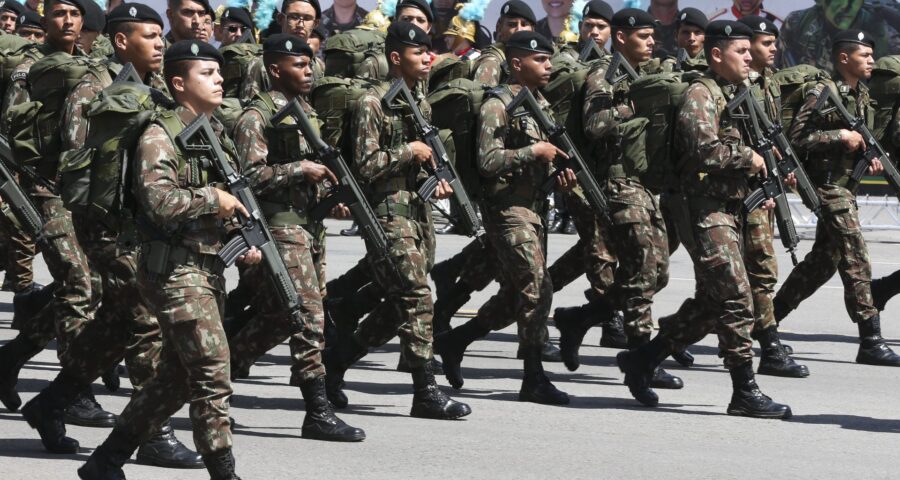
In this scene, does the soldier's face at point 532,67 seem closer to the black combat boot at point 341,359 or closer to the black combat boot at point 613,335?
the black combat boot at point 341,359

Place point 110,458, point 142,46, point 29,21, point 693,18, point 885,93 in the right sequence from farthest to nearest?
point 29,21
point 693,18
point 885,93
point 142,46
point 110,458

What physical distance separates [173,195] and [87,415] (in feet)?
6.76

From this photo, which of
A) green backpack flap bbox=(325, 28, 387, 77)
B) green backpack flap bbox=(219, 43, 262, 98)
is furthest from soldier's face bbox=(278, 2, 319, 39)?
green backpack flap bbox=(325, 28, 387, 77)

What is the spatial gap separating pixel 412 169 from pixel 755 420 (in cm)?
212

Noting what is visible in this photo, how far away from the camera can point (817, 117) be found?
33.0 ft

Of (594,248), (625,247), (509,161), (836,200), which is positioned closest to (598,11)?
(594,248)

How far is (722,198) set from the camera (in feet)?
26.6

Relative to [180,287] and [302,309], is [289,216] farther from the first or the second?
[180,287]

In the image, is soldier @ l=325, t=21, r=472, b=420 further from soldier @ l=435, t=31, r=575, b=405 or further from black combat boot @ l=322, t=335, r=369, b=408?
soldier @ l=435, t=31, r=575, b=405

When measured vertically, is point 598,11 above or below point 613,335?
above

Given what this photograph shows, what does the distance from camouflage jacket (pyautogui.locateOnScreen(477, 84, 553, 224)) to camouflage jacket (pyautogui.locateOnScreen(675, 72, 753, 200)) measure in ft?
2.57

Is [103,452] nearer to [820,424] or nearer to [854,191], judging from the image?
[820,424]

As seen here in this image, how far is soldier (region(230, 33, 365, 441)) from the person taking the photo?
7.28 metres

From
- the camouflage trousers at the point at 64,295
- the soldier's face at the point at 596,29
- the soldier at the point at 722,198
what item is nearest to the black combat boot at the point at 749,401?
the soldier at the point at 722,198
